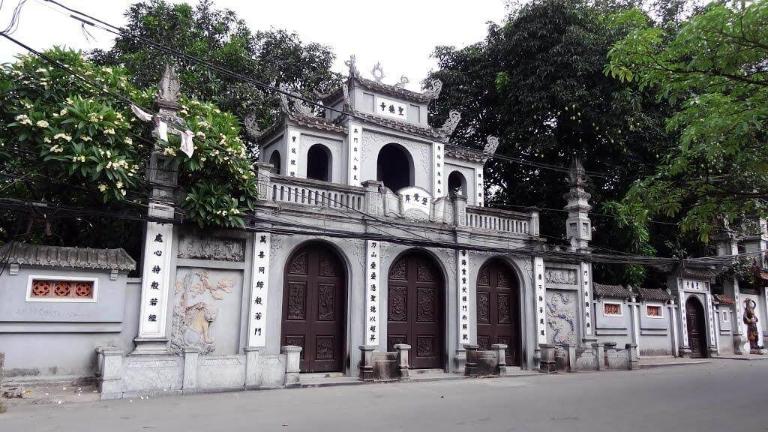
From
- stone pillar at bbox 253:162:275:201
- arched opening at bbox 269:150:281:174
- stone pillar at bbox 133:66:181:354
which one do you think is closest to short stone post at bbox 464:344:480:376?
stone pillar at bbox 253:162:275:201

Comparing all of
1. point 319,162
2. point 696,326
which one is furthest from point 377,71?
point 696,326

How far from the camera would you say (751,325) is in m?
21.7

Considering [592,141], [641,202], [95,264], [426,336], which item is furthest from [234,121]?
[592,141]

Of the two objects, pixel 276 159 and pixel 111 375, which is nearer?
pixel 111 375

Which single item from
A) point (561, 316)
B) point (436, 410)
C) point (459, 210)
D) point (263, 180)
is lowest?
point (436, 410)

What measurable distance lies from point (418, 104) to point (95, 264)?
974 cm

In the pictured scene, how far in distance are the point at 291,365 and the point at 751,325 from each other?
19504 millimetres

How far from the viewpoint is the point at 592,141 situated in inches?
785

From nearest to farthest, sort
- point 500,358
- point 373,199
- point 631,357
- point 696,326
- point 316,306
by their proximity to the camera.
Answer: point 316,306, point 373,199, point 500,358, point 631,357, point 696,326

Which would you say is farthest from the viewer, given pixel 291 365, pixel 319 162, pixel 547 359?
pixel 319 162

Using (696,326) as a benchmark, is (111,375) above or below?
below

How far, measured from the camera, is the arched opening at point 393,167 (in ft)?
55.5

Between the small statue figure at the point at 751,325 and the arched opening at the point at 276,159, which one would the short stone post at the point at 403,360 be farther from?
the small statue figure at the point at 751,325

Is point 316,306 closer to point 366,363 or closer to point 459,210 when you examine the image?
point 366,363
